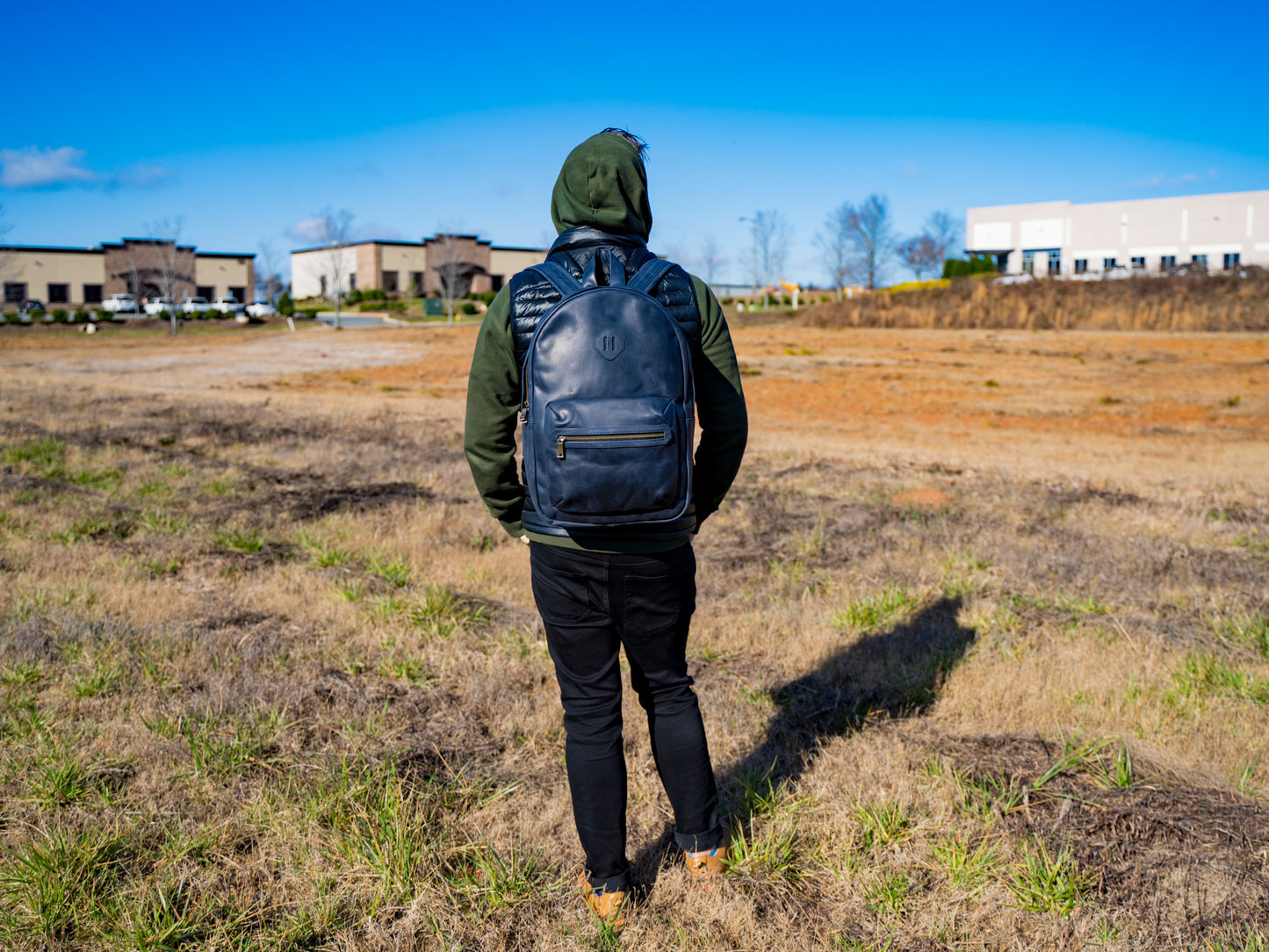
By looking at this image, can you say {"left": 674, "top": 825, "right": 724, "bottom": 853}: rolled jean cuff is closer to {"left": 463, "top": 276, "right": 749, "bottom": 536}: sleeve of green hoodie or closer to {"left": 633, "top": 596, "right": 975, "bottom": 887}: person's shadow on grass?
{"left": 633, "top": 596, "right": 975, "bottom": 887}: person's shadow on grass

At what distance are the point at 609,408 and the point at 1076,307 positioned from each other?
34.6 meters

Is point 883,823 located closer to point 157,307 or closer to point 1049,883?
point 1049,883

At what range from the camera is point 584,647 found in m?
2.18

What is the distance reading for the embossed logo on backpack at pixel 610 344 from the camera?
6.38 feet

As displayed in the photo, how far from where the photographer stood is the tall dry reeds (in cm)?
2905

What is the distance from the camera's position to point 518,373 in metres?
2.18

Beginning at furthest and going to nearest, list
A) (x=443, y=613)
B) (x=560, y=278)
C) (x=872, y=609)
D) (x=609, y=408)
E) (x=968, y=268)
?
(x=968, y=268) < (x=872, y=609) < (x=443, y=613) < (x=560, y=278) < (x=609, y=408)

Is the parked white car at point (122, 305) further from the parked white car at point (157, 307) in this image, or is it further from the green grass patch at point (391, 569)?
the green grass patch at point (391, 569)

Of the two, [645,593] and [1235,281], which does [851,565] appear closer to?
[645,593]

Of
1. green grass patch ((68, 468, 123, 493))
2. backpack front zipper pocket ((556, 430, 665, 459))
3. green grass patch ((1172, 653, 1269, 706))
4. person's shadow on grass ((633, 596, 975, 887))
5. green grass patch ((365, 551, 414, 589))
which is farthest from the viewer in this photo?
green grass patch ((68, 468, 123, 493))

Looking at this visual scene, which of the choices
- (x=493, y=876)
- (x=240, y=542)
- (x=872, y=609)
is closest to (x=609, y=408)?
(x=493, y=876)

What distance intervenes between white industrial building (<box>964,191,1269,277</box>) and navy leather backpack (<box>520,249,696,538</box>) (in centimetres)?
6448

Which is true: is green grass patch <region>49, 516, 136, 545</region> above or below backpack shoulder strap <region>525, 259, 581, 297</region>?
below

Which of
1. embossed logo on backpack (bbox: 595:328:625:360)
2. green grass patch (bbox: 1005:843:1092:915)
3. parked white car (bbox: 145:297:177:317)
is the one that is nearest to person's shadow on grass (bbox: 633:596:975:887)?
green grass patch (bbox: 1005:843:1092:915)
